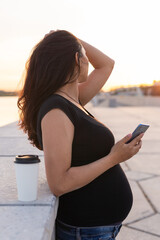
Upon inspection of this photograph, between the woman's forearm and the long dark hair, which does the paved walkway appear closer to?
the long dark hair

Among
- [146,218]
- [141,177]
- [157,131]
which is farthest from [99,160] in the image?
[157,131]

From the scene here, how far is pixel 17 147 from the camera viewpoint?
17.1ft

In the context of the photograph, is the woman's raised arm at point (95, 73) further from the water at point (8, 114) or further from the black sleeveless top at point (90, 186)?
the water at point (8, 114)

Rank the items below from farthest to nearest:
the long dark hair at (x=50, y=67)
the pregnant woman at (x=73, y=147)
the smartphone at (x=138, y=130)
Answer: the smartphone at (x=138, y=130), the long dark hair at (x=50, y=67), the pregnant woman at (x=73, y=147)

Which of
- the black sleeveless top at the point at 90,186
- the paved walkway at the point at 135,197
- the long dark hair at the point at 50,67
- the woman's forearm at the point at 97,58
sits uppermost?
the long dark hair at the point at 50,67

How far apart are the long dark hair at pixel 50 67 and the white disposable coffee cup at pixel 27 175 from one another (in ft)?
0.99

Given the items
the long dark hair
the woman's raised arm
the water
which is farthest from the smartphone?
the water

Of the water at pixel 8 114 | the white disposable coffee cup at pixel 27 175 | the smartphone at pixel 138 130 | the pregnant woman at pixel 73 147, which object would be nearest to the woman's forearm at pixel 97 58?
the pregnant woman at pixel 73 147

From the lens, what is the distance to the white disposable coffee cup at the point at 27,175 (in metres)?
1.86

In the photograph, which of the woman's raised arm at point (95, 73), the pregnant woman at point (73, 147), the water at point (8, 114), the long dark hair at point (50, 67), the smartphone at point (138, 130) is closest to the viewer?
the pregnant woman at point (73, 147)

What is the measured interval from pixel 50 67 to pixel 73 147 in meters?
0.47

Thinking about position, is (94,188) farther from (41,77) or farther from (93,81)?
(93,81)

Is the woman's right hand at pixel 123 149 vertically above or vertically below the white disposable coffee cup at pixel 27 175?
above

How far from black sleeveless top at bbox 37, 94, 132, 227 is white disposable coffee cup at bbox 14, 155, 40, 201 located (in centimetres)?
16
